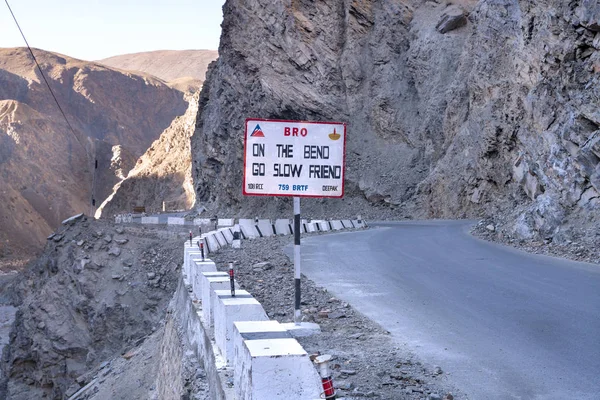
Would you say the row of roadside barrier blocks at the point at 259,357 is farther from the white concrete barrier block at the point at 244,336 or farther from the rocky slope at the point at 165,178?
the rocky slope at the point at 165,178

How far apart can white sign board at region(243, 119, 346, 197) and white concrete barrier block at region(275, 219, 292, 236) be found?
1951 cm

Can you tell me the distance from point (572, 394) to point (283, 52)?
47032mm

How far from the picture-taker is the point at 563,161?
64.4 ft

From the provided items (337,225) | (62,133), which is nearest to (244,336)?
(337,225)

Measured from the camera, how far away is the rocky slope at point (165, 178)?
255 feet

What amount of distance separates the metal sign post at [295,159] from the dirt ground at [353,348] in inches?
30.5

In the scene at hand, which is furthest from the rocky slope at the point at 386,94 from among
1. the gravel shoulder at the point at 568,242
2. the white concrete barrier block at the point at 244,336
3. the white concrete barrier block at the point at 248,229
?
the white concrete barrier block at the point at 244,336

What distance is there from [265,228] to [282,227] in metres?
1.57

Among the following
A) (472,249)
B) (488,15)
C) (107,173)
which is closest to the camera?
(472,249)

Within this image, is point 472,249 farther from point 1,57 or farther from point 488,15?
point 1,57

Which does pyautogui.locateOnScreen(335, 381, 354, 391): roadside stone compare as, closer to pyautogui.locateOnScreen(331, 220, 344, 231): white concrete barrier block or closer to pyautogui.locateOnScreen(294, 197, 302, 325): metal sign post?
pyautogui.locateOnScreen(294, 197, 302, 325): metal sign post

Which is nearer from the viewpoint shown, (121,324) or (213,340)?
(213,340)

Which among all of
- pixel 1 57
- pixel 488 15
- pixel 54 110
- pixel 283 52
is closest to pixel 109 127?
pixel 54 110

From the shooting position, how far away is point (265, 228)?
26406 mm
